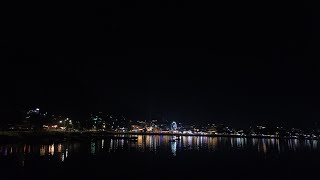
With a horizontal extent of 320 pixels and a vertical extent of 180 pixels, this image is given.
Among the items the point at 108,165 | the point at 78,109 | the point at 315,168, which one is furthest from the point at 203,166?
the point at 78,109

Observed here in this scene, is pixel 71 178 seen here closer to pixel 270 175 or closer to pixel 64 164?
pixel 64 164

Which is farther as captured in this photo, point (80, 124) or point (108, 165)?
point (80, 124)

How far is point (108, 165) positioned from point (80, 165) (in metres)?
3.37

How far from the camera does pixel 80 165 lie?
35.4 metres

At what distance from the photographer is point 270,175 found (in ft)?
109

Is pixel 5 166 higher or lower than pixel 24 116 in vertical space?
lower

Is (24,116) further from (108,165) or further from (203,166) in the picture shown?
(203,166)

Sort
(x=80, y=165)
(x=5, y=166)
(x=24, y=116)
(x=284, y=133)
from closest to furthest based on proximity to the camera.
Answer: (x=5, y=166), (x=80, y=165), (x=24, y=116), (x=284, y=133)

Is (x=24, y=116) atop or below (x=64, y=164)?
atop

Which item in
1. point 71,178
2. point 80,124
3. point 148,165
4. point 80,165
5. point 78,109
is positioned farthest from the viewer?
point 78,109

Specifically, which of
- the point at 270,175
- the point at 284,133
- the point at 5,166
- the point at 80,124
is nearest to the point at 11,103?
the point at 80,124

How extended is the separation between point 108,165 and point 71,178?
917cm

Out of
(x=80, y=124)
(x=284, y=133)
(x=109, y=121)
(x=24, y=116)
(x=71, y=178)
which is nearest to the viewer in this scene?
(x=71, y=178)

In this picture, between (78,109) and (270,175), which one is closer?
(270,175)
